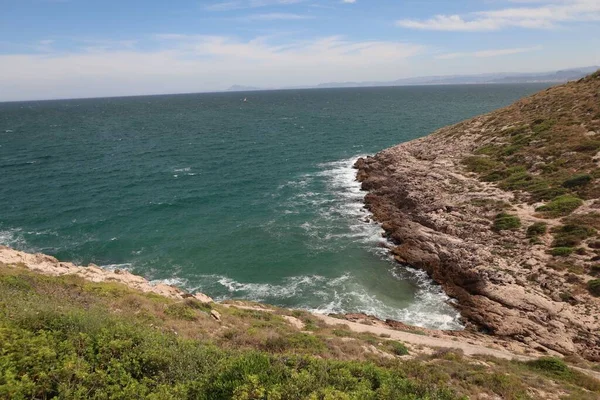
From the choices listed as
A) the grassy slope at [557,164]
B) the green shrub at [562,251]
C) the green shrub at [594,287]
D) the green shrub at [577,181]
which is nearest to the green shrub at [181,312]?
the green shrub at [594,287]

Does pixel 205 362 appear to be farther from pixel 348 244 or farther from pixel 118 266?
pixel 348 244

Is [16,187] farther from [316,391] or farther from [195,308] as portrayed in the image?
[316,391]

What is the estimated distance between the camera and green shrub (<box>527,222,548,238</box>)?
33.7 meters

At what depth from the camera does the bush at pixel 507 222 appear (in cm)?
3569

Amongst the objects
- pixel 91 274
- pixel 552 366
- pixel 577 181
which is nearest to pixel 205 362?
pixel 552 366

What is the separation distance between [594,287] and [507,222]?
1068 centimetres

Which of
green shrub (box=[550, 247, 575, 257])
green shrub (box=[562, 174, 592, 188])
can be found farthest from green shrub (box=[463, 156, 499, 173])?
green shrub (box=[550, 247, 575, 257])

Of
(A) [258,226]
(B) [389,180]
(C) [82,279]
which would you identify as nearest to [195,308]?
(C) [82,279]

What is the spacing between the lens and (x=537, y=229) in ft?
111

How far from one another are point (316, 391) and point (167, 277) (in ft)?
94.3

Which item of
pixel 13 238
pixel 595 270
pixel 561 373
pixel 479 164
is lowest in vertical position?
pixel 561 373

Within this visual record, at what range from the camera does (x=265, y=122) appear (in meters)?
141

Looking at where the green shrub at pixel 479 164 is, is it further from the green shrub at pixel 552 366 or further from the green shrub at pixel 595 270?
the green shrub at pixel 552 366

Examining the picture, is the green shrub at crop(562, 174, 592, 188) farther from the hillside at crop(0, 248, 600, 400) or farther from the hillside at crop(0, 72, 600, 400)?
the hillside at crop(0, 248, 600, 400)
